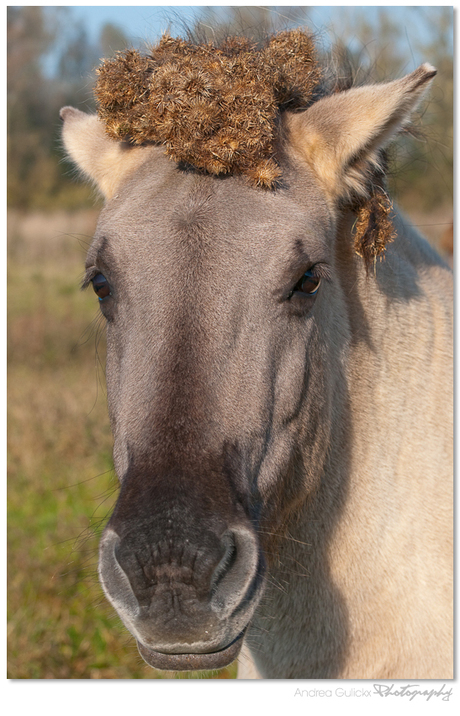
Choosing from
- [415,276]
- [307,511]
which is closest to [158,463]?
[307,511]

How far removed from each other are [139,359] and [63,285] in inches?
362

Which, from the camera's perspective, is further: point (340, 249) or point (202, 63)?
point (340, 249)

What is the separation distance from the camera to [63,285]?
1095 cm

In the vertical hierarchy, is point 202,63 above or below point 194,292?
above

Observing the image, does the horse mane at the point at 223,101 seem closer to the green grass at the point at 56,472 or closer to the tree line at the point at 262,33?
the tree line at the point at 262,33

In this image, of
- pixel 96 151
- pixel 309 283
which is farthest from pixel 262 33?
pixel 309 283

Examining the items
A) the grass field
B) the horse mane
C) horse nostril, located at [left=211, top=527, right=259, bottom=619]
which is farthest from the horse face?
the grass field

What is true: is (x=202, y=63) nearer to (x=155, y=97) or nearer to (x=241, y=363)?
(x=155, y=97)

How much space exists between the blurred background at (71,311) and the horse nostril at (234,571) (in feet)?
2.74

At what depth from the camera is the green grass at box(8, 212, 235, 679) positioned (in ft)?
13.9

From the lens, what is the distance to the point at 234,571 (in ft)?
6.17

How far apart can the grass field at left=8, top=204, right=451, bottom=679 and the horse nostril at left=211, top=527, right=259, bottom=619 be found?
0.73 m

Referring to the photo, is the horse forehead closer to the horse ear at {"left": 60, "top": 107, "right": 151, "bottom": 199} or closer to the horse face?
the horse face

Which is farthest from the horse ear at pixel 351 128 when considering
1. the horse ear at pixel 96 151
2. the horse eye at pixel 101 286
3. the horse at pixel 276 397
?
the horse eye at pixel 101 286
